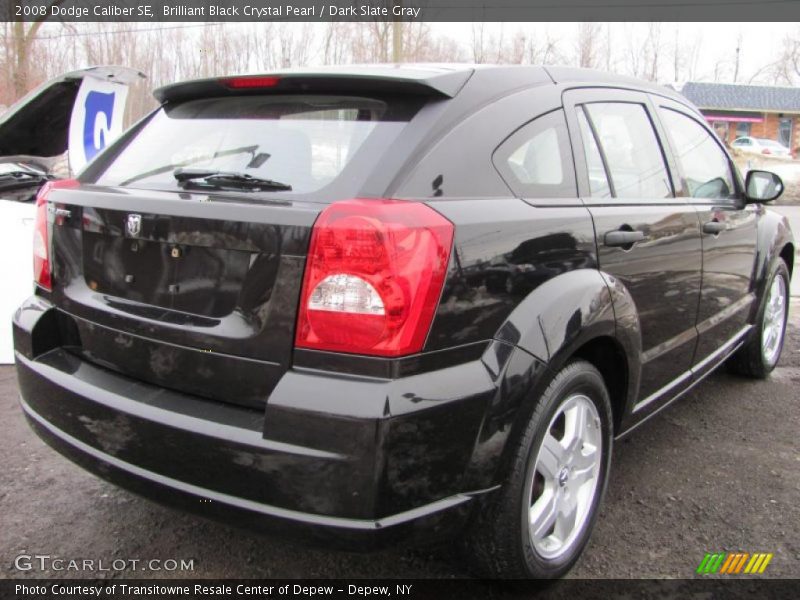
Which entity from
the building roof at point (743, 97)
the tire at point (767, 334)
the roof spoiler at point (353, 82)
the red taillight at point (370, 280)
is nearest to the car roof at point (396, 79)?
the roof spoiler at point (353, 82)

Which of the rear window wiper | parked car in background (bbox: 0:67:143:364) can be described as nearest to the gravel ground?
the rear window wiper

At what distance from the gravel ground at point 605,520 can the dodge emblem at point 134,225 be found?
2.83ft

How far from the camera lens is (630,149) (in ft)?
9.20

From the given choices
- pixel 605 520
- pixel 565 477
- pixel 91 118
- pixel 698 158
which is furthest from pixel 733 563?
pixel 91 118

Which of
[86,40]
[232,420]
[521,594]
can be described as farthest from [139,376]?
[86,40]

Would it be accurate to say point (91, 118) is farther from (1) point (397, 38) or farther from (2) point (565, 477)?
(1) point (397, 38)

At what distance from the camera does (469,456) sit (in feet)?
5.95

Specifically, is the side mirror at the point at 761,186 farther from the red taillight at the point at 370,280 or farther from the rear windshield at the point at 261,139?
the red taillight at the point at 370,280

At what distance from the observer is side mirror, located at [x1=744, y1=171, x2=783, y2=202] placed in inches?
148

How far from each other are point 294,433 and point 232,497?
28 cm

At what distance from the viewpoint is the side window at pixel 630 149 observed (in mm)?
2621

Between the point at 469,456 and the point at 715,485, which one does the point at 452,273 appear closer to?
the point at 469,456

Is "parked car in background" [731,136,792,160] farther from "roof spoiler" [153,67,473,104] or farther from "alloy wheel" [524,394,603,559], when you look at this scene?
"roof spoiler" [153,67,473,104]

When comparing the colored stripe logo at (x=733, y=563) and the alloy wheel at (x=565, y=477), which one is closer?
the alloy wheel at (x=565, y=477)
